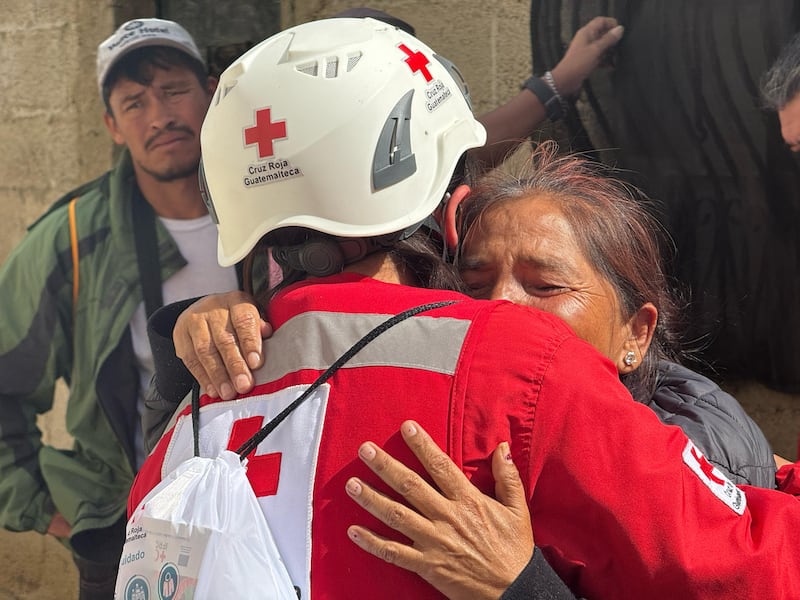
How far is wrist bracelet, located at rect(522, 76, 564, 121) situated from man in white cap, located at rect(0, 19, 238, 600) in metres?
1.26

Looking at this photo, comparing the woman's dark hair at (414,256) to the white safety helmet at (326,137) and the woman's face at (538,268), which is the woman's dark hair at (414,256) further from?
the woman's face at (538,268)

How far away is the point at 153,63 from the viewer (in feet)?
11.9

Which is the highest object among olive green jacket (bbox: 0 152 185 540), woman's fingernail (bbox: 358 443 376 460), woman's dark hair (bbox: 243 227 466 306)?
woman's dark hair (bbox: 243 227 466 306)

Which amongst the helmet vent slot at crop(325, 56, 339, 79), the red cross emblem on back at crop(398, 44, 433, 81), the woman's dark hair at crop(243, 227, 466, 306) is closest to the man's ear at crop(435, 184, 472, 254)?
the woman's dark hair at crop(243, 227, 466, 306)

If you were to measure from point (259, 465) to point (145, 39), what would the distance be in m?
2.67

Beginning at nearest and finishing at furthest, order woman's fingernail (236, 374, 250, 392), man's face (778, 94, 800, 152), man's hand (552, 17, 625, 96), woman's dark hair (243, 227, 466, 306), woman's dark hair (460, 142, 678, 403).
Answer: woman's fingernail (236, 374, 250, 392)
woman's dark hair (243, 227, 466, 306)
woman's dark hair (460, 142, 678, 403)
man's face (778, 94, 800, 152)
man's hand (552, 17, 625, 96)

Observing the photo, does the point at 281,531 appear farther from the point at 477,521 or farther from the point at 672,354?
the point at 672,354

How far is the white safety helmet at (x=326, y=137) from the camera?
1531 millimetres

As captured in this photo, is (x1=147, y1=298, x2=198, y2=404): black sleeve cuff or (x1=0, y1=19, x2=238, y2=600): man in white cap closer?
(x1=147, y1=298, x2=198, y2=404): black sleeve cuff

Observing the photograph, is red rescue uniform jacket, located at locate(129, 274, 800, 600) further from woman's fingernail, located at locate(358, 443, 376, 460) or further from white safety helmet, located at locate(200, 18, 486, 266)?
white safety helmet, located at locate(200, 18, 486, 266)

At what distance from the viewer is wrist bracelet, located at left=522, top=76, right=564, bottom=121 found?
3105 mm

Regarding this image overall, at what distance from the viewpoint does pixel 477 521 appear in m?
1.32

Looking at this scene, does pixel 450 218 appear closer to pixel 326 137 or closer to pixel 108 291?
pixel 326 137

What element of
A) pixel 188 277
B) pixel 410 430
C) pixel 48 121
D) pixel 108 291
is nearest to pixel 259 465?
pixel 410 430
